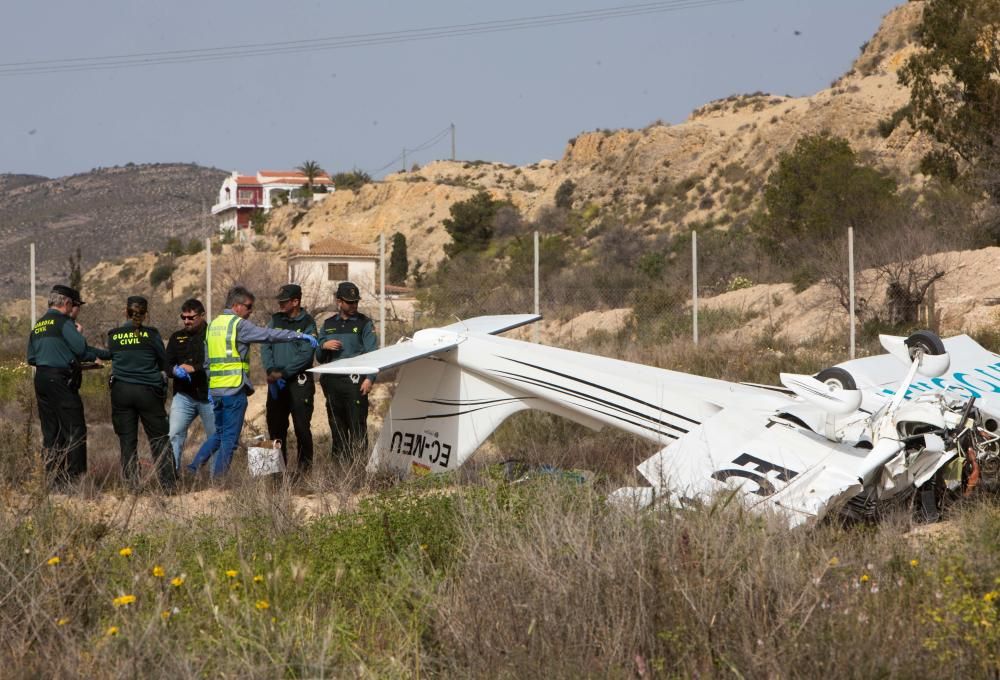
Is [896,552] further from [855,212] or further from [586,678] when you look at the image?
[855,212]

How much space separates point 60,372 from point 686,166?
4919 centimetres

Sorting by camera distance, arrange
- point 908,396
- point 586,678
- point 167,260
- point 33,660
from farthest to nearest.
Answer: point 167,260 → point 908,396 → point 33,660 → point 586,678

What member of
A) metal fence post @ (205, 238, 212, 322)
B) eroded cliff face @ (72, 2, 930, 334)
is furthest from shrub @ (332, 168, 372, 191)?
metal fence post @ (205, 238, 212, 322)

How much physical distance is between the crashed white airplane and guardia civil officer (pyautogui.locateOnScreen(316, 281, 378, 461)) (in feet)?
1.06

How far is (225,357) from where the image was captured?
929cm

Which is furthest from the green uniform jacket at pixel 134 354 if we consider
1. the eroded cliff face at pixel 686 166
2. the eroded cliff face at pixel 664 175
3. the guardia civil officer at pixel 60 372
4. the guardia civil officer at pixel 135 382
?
the eroded cliff face at pixel 686 166

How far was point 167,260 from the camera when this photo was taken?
6456 cm

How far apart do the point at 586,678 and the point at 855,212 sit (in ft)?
89.2

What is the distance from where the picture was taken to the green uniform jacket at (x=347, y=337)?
986cm

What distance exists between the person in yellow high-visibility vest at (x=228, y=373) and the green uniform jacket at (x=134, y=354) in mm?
479

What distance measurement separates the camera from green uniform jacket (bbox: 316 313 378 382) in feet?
32.3

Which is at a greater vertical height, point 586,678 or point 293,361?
point 293,361

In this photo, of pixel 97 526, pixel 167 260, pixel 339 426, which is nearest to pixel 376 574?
pixel 97 526

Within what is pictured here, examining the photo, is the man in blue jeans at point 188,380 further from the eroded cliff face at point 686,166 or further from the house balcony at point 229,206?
the house balcony at point 229,206
